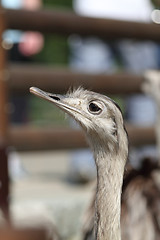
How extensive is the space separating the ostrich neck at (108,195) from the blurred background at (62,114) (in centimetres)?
84

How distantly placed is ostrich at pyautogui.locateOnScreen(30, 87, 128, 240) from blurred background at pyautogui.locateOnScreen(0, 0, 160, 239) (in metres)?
0.85

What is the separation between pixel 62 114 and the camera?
226cm

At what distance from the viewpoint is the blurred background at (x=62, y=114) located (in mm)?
3859

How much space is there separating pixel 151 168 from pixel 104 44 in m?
2.76

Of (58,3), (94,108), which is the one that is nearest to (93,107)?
(94,108)

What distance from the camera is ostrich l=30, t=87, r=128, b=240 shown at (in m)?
1.89

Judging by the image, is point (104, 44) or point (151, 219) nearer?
point (151, 219)

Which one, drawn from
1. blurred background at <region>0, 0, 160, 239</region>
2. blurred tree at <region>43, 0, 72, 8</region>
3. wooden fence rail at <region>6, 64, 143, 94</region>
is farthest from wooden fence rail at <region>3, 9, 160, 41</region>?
blurred tree at <region>43, 0, 72, 8</region>

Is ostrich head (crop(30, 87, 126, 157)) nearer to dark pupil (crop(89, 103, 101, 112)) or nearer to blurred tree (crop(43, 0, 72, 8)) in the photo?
dark pupil (crop(89, 103, 101, 112))

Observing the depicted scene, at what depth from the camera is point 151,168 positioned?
10.8 ft

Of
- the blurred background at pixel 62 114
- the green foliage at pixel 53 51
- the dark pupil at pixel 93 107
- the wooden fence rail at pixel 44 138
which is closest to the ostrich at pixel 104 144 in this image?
the dark pupil at pixel 93 107

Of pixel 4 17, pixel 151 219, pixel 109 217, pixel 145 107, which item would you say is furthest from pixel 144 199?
pixel 145 107

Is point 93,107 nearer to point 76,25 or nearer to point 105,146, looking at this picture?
point 105,146

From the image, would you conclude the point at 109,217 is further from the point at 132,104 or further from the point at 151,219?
the point at 132,104
